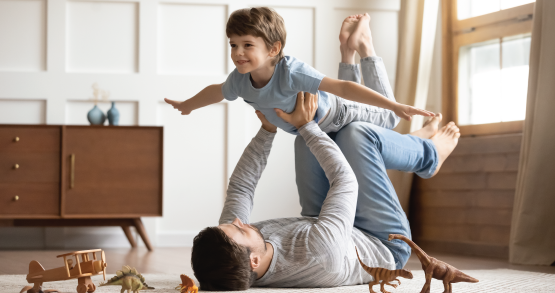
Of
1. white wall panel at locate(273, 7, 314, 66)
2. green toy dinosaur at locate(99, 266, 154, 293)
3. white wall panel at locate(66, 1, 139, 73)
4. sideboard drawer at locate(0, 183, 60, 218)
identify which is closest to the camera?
green toy dinosaur at locate(99, 266, 154, 293)

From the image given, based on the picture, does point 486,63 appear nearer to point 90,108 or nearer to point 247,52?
point 247,52

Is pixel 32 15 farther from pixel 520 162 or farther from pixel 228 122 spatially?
pixel 520 162

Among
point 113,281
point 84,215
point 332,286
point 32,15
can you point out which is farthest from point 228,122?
point 113,281

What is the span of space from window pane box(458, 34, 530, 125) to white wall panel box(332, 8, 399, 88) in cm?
55

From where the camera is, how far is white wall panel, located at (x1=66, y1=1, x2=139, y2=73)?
3.71m

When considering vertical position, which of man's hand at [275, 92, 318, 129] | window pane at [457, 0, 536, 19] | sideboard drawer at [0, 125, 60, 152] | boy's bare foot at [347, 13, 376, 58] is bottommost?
sideboard drawer at [0, 125, 60, 152]

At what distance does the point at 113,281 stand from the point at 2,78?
9.45 feet

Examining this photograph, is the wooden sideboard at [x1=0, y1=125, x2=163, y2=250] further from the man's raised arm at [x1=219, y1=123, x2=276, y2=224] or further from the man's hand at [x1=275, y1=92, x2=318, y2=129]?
the man's hand at [x1=275, y1=92, x2=318, y2=129]

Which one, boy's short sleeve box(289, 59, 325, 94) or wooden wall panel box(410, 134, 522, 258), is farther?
wooden wall panel box(410, 134, 522, 258)

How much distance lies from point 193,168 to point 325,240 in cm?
238

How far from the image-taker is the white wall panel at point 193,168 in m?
3.76

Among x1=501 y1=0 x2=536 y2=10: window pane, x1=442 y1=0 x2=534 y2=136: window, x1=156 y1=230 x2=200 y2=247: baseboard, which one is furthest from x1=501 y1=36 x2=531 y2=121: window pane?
x1=156 y1=230 x2=200 y2=247: baseboard

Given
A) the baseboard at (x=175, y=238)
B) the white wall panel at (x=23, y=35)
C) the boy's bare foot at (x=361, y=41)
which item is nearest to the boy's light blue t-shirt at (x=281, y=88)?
the boy's bare foot at (x=361, y=41)

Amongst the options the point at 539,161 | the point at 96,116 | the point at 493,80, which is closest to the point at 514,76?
the point at 493,80
